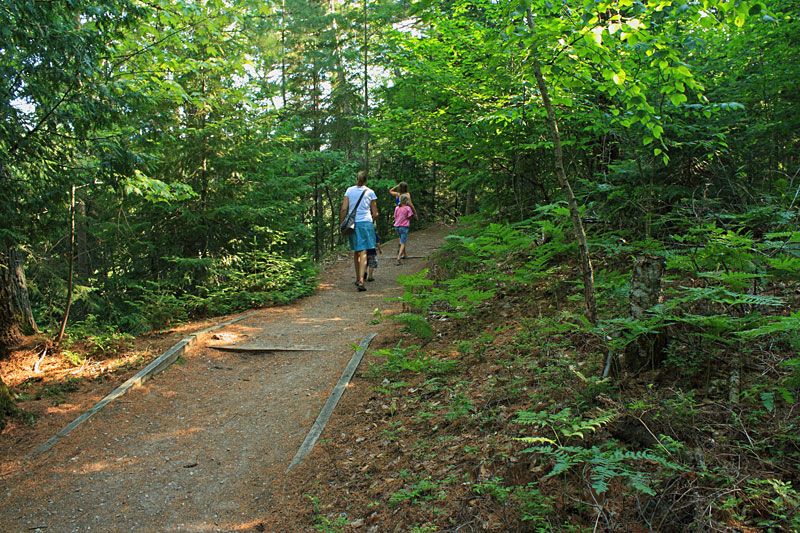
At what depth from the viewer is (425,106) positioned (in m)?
8.43

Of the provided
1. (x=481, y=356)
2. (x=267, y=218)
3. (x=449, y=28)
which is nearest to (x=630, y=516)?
(x=481, y=356)

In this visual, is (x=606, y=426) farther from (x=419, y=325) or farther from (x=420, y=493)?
(x=419, y=325)

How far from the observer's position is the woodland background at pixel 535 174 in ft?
10.9

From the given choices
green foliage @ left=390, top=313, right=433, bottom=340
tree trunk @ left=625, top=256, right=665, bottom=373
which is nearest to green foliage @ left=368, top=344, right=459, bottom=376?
green foliage @ left=390, top=313, right=433, bottom=340

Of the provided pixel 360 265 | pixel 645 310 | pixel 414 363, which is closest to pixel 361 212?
pixel 360 265

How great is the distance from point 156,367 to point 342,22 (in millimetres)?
18642

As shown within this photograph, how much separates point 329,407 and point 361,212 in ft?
17.8

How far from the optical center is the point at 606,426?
9.66 feet

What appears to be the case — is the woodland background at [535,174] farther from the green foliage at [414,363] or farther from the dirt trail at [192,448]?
the dirt trail at [192,448]

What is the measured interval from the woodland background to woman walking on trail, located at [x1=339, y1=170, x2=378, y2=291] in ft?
4.49

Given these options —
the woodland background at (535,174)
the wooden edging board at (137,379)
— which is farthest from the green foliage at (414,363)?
the wooden edging board at (137,379)

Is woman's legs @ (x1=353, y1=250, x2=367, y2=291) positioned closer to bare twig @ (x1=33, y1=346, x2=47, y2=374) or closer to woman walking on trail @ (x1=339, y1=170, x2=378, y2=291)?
woman walking on trail @ (x1=339, y1=170, x2=378, y2=291)

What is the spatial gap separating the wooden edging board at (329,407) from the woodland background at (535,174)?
1.05 meters

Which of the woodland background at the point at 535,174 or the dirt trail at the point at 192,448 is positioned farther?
the dirt trail at the point at 192,448
